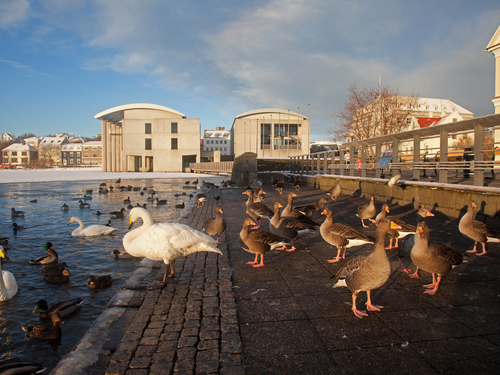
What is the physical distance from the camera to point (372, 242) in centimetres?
573

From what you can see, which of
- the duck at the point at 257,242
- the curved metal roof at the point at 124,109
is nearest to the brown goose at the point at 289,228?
the duck at the point at 257,242

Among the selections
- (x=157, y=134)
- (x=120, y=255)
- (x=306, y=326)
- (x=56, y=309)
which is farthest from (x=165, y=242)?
(x=157, y=134)

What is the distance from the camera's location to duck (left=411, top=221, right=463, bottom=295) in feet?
13.3

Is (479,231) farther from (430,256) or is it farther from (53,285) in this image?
(53,285)

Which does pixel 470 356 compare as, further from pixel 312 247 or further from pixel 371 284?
pixel 312 247

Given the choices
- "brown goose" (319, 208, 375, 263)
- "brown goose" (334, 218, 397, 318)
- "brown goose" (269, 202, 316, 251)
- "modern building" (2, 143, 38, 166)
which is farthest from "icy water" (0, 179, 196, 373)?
"modern building" (2, 143, 38, 166)

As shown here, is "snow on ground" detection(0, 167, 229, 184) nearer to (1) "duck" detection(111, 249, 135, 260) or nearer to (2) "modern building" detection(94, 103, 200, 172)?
(2) "modern building" detection(94, 103, 200, 172)

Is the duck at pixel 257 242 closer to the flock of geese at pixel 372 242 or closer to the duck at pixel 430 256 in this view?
the flock of geese at pixel 372 242

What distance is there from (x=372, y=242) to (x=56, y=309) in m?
5.38

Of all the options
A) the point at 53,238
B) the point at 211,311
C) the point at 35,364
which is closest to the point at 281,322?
the point at 211,311

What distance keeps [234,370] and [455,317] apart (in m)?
2.63

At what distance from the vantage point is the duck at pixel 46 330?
12.8 feet

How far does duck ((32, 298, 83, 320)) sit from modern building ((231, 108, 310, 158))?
61212mm

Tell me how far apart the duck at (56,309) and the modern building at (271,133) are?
61.2 metres
